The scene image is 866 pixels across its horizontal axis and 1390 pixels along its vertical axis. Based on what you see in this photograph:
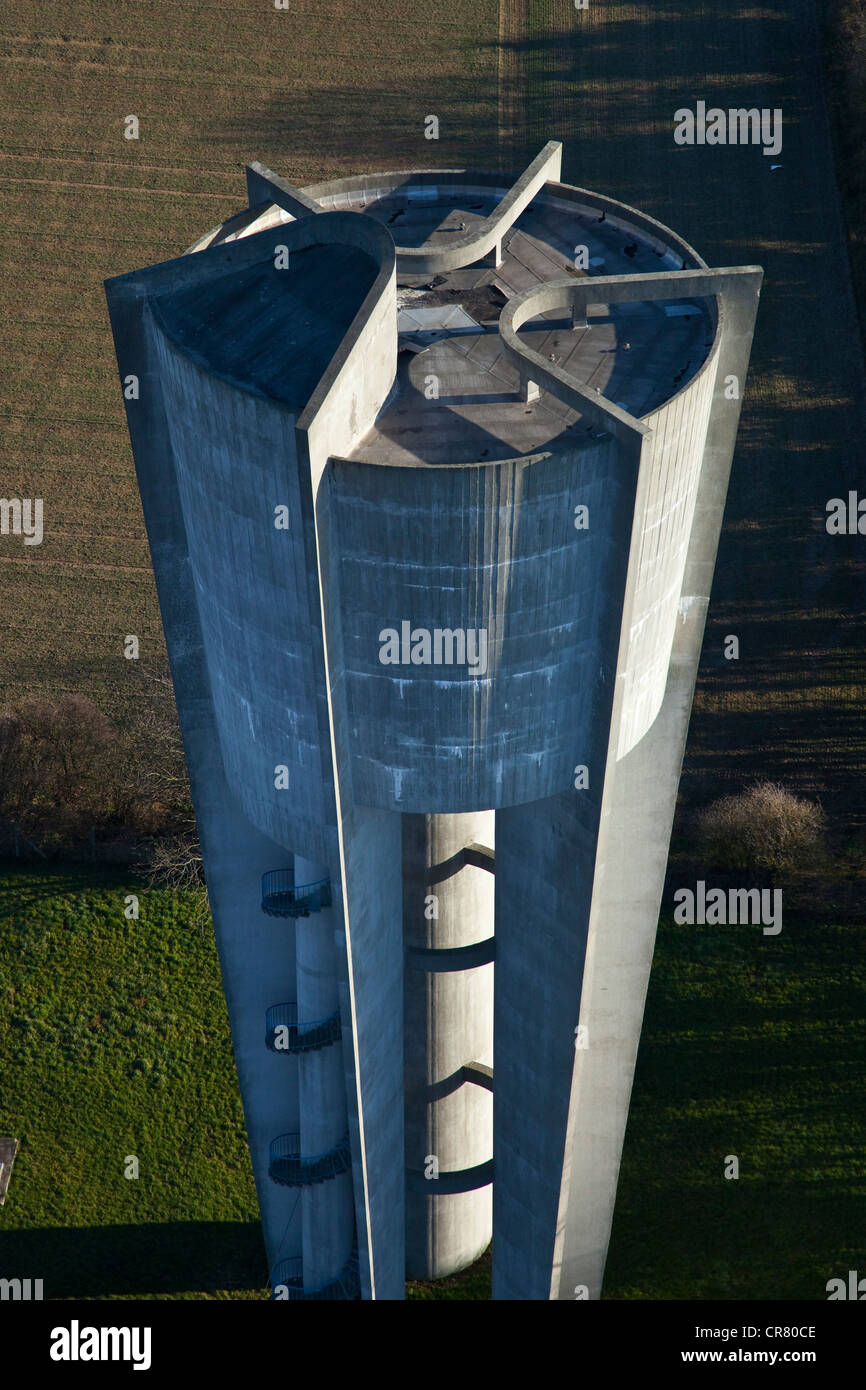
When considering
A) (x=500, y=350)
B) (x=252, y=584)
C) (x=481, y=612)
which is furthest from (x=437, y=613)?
(x=500, y=350)

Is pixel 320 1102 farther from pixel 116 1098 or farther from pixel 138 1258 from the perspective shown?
pixel 116 1098

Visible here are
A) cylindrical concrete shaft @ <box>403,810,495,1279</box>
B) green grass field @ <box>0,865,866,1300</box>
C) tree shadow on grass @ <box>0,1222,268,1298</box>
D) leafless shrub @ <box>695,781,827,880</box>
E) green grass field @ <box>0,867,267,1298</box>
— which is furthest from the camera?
leafless shrub @ <box>695,781,827,880</box>

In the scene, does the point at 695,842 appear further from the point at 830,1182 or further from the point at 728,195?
the point at 728,195

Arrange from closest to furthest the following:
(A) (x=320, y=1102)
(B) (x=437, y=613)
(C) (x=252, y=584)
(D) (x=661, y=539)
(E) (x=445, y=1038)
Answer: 1. (B) (x=437, y=613)
2. (C) (x=252, y=584)
3. (D) (x=661, y=539)
4. (A) (x=320, y=1102)
5. (E) (x=445, y=1038)

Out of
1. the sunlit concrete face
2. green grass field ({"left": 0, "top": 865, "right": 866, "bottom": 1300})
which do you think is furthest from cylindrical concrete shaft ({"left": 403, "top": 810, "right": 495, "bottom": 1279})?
green grass field ({"left": 0, "top": 865, "right": 866, "bottom": 1300})

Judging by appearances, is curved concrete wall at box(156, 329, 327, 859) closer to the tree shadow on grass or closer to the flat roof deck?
the flat roof deck

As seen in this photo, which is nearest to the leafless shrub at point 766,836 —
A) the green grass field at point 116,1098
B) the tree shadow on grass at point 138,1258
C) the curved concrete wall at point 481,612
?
the green grass field at point 116,1098

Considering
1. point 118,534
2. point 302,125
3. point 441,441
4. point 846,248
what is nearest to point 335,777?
point 441,441
